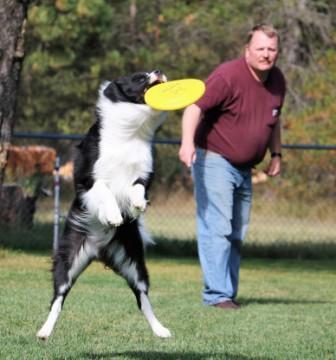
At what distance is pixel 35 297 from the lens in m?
8.12

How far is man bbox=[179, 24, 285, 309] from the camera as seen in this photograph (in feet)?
25.9

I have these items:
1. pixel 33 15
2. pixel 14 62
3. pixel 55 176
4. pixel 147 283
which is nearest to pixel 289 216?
pixel 55 176

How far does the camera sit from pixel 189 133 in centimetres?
767

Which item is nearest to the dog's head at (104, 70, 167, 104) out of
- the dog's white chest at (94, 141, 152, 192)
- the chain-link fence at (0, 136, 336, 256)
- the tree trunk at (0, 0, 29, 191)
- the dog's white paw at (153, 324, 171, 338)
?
the dog's white chest at (94, 141, 152, 192)

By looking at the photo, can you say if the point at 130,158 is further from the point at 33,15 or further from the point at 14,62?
the point at 33,15

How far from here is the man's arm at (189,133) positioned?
295 inches

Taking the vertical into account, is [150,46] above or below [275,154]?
below

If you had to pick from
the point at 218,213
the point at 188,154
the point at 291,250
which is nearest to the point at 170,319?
the point at 218,213

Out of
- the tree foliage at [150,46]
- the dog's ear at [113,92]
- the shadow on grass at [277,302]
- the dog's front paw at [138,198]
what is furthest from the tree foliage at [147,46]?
the dog's front paw at [138,198]

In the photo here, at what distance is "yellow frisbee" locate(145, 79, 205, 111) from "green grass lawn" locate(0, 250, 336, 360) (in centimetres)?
145

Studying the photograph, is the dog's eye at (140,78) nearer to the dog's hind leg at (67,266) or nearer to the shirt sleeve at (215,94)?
the dog's hind leg at (67,266)

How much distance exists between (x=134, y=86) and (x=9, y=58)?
4.98m

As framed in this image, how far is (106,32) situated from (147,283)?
1642 cm

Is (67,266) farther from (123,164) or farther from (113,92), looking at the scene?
(113,92)
